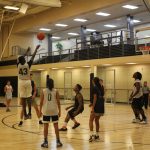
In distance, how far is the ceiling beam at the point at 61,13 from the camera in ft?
79.6

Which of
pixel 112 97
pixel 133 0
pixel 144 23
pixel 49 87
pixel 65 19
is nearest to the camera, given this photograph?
pixel 49 87

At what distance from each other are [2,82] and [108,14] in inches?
655

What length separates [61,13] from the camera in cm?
2794

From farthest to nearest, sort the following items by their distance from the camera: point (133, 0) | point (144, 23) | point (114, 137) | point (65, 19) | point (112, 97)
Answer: point (144, 23) → point (65, 19) → point (112, 97) → point (133, 0) → point (114, 137)

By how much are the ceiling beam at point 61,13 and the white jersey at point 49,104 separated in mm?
16175

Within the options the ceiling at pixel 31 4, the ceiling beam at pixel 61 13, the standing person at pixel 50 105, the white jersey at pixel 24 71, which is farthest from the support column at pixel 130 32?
the standing person at pixel 50 105

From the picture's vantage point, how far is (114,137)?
942cm

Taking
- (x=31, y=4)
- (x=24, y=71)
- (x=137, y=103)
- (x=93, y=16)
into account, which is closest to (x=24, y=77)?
(x=24, y=71)

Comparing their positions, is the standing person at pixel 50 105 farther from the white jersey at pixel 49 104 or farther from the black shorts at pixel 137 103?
the black shorts at pixel 137 103

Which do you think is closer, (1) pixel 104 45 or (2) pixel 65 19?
(1) pixel 104 45

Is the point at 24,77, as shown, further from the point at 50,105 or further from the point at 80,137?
the point at 50,105

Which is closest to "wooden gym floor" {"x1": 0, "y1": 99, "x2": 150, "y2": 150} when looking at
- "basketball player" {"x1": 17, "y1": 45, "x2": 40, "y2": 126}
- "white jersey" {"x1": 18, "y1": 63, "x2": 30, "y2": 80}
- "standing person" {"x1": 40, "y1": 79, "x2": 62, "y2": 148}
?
"standing person" {"x1": 40, "y1": 79, "x2": 62, "y2": 148}

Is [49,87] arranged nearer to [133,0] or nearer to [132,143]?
[132,143]

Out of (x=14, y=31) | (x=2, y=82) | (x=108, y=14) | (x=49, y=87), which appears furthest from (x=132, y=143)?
(x=2, y=82)
